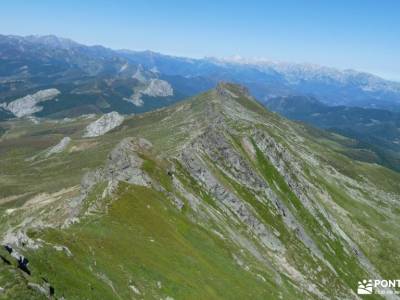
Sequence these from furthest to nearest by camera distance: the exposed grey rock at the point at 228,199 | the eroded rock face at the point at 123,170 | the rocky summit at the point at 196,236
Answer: the exposed grey rock at the point at 228,199
the eroded rock face at the point at 123,170
the rocky summit at the point at 196,236

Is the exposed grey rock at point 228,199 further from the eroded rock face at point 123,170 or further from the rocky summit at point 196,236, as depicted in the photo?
the eroded rock face at point 123,170

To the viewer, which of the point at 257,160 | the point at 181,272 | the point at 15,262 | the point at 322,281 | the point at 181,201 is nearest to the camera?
the point at 15,262

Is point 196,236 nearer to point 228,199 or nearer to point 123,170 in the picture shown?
point 123,170

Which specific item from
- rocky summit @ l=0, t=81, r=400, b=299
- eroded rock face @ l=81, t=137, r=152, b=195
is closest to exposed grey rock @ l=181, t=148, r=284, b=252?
rocky summit @ l=0, t=81, r=400, b=299

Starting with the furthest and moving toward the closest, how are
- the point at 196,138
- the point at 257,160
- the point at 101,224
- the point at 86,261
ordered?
1. the point at 257,160
2. the point at 196,138
3. the point at 101,224
4. the point at 86,261

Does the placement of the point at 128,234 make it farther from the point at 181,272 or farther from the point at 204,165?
the point at 204,165

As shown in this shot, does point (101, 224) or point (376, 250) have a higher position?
point (101, 224)

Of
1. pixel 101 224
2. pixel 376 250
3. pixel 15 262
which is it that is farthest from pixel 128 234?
pixel 376 250

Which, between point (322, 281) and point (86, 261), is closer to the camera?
point (86, 261)

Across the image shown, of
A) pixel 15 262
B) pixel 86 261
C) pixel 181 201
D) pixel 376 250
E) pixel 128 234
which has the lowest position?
pixel 376 250

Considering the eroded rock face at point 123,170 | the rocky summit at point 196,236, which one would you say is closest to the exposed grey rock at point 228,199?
the rocky summit at point 196,236

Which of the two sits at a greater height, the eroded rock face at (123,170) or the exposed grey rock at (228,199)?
the eroded rock face at (123,170)
